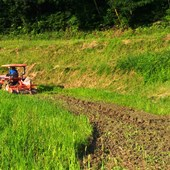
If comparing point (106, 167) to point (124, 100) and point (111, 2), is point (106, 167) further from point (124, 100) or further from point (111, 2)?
point (111, 2)

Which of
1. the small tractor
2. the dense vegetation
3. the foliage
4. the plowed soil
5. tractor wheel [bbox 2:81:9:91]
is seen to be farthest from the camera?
the dense vegetation

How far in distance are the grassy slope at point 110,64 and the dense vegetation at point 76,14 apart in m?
1.45

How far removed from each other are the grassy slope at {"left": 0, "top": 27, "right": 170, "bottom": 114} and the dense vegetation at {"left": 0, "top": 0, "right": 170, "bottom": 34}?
4.77 feet

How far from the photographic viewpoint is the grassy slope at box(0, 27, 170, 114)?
18016 mm

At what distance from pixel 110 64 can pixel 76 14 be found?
10.6 meters

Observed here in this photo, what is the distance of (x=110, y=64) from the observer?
867 inches

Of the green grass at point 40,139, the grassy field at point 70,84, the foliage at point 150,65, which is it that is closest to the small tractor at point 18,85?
the grassy field at point 70,84

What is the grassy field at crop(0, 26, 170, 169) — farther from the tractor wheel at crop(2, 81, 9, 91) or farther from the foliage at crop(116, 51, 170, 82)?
the tractor wheel at crop(2, 81, 9, 91)

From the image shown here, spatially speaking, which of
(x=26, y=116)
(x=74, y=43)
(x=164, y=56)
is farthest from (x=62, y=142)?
(x=74, y=43)

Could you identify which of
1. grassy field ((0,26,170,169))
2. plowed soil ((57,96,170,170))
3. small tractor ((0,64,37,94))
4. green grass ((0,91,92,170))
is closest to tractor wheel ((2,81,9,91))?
small tractor ((0,64,37,94))

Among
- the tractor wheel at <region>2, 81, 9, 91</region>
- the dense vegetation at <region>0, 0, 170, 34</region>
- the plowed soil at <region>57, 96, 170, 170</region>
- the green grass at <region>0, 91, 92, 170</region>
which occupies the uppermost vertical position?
the dense vegetation at <region>0, 0, 170, 34</region>

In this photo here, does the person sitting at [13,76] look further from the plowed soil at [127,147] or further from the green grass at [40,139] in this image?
the green grass at [40,139]

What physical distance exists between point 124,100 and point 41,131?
9.45 metres

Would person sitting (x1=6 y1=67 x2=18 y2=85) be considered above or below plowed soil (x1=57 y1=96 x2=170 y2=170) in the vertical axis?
below
